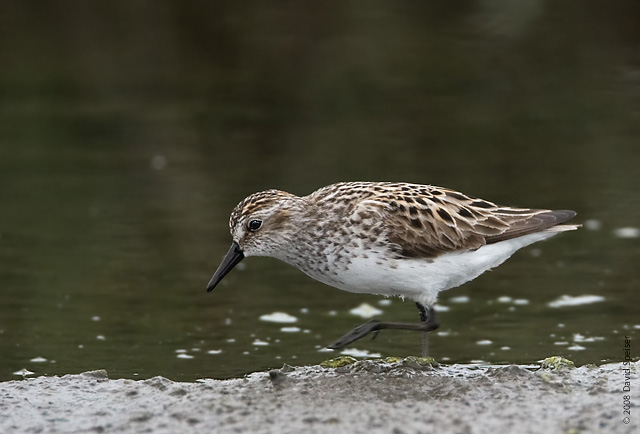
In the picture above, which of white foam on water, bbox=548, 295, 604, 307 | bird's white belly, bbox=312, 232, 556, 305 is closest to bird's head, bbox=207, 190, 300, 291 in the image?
bird's white belly, bbox=312, 232, 556, 305

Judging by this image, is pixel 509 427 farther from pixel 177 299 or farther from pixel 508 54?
pixel 508 54

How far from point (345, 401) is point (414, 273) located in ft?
4.23

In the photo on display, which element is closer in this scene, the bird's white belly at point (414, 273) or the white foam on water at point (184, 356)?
the bird's white belly at point (414, 273)

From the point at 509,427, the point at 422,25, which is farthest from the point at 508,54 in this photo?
the point at 509,427

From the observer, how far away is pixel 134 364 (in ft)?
28.8

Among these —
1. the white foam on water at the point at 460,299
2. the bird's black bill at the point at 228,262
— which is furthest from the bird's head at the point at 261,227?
the white foam on water at the point at 460,299

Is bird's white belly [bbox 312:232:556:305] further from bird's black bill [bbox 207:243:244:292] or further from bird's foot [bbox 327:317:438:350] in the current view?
bird's black bill [bbox 207:243:244:292]

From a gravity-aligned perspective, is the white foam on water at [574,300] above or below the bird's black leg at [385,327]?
above

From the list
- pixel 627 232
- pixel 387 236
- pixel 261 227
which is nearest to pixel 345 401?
pixel 387 236

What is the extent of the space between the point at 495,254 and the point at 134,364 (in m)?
2.91

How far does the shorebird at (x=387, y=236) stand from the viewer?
7.73 meters

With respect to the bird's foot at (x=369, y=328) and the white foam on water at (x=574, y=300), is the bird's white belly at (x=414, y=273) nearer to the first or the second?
the bird's foot at (x=369, y=328)

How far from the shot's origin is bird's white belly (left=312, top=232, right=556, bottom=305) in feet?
25.1

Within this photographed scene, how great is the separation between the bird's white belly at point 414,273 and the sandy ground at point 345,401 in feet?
1.64
